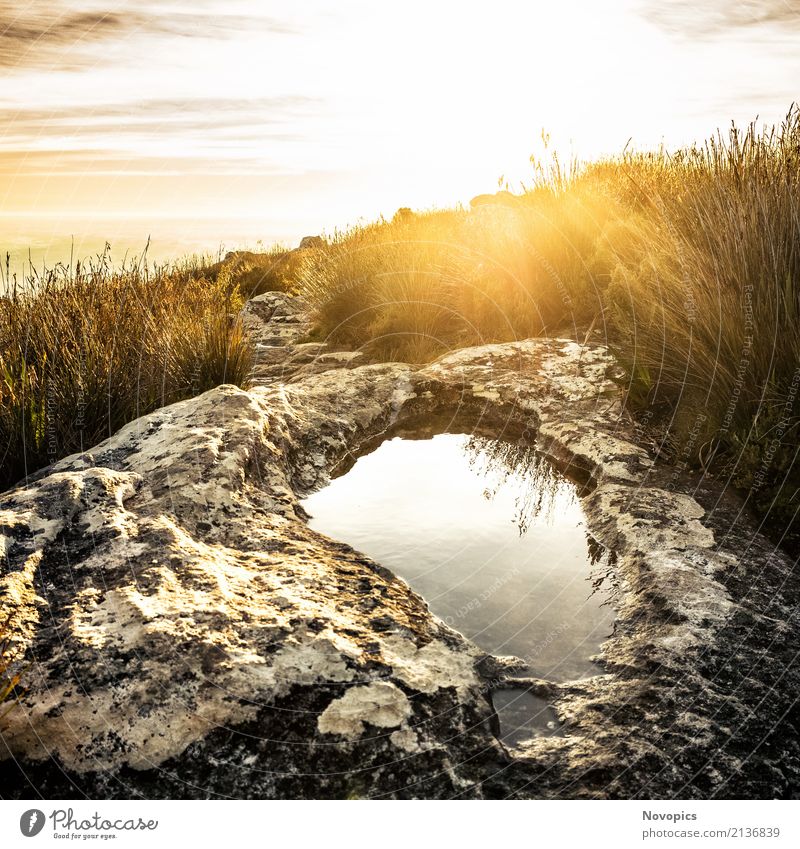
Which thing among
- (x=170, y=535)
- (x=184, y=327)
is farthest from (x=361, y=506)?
(x=184, y=327)

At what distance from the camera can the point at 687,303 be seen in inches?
146

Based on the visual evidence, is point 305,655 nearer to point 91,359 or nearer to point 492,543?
point 492,543

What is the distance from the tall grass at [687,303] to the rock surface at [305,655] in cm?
38

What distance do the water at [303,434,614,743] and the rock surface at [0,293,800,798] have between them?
0.30 feet

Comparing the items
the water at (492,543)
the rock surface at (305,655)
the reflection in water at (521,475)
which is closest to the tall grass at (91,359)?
the rock surface at (305,655)

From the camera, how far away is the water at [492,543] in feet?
7.34

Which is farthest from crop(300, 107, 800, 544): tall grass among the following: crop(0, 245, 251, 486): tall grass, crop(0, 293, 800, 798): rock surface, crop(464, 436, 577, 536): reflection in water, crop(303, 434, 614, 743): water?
crop(0, 245, 251, 486): tall grass

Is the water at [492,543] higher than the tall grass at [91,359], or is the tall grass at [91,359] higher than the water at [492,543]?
the tall grass at [91,359]

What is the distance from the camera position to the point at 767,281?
10.9 ft

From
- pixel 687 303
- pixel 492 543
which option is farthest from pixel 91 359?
pixel 687 303

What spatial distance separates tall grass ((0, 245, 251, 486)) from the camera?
11.0ft

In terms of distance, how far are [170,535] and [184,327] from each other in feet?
8.52

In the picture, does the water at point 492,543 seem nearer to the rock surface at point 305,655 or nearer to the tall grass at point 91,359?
the rock surface at point 305,655
